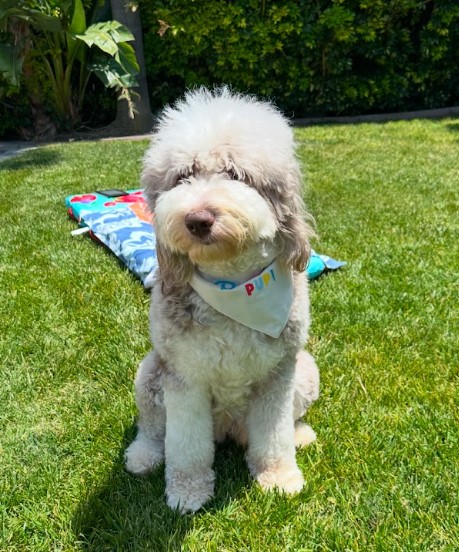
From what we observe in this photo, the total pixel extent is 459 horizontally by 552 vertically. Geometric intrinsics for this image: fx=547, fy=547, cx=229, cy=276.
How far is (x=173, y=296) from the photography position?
2.21 metres

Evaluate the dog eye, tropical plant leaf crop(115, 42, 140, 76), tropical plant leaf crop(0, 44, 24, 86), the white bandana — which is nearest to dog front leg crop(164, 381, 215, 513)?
the white bandana

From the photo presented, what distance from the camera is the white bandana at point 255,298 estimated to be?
6.95 ft

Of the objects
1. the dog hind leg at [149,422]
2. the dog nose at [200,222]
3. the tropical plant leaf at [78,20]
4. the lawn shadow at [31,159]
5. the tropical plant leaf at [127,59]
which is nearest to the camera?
the dog nose at [200,222]

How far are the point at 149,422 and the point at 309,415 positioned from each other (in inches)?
32.1

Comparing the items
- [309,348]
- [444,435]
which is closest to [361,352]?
[309,348]

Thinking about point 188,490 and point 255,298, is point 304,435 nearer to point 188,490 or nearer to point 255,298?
point 188,490

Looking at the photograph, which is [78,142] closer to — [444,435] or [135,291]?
[135,291]

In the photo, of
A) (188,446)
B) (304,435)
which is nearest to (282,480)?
(304,435)

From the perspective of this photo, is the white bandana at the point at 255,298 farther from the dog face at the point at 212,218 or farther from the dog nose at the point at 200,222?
the dog nose at the point at 200,222

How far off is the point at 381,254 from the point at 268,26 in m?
7.41

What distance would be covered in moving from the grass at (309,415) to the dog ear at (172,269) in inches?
34.9

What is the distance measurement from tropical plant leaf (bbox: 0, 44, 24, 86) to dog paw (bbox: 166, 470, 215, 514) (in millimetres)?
8282

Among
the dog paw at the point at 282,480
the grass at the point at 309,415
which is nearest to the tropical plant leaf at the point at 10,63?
the grass at the point at 309,415

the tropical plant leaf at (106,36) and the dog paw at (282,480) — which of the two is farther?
the tropical plant leaf at (106,36)
